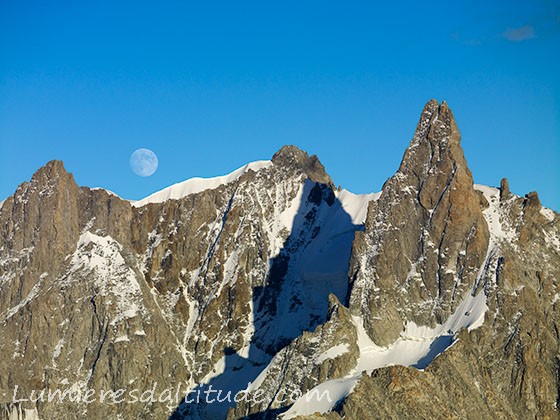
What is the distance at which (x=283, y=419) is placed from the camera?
19262 centimetres

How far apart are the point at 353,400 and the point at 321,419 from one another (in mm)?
11567

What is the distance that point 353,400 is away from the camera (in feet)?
649

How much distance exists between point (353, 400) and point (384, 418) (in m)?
5.37

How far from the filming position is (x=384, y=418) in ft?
654

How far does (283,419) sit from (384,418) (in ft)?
51.1

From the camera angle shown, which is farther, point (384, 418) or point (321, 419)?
point (384, 418)

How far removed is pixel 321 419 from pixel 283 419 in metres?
7.36

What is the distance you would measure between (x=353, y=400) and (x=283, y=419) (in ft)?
36.5

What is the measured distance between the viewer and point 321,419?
18725 centimetres

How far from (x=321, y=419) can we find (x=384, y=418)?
49.7 feet
